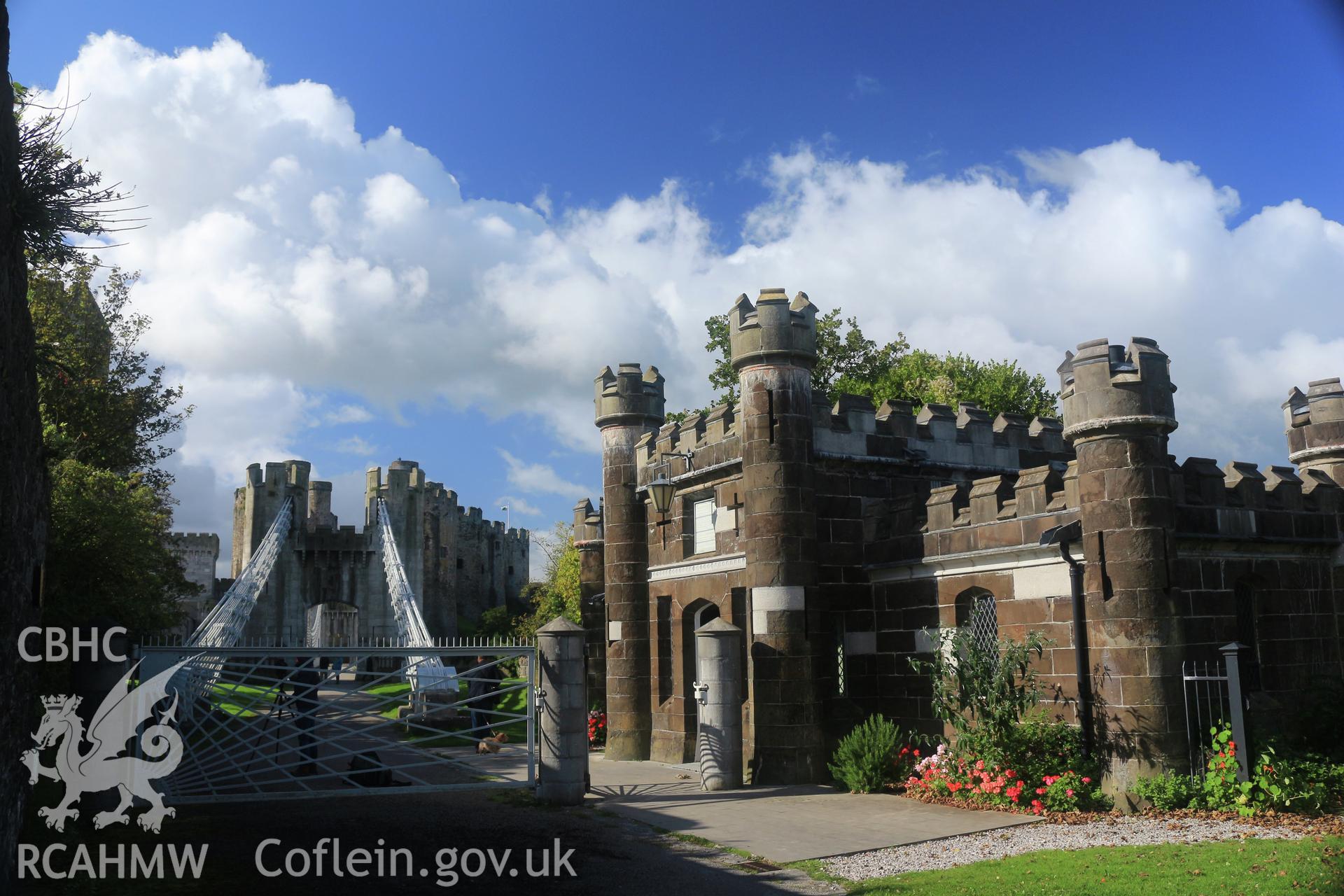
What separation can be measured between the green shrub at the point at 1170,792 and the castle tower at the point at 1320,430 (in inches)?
247

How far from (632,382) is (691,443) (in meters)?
2.86

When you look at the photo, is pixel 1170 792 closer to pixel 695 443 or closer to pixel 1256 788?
pixel 1256 788

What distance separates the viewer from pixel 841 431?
17.0 meters

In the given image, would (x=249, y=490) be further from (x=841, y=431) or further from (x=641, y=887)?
(x=641, y=887)

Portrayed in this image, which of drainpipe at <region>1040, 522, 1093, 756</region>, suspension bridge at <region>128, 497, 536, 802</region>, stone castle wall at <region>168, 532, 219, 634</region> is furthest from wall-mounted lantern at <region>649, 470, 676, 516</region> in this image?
stone castle wall at <region>168, 532, 219, 634</region>

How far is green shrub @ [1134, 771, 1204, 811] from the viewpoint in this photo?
11820 millimetres

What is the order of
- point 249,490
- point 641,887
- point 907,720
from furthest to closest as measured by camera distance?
1. point 249,490
2. point 907,720
3. point 641,887

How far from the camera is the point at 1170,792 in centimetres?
1182

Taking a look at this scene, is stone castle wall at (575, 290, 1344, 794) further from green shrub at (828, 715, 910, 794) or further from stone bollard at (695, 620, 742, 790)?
green shrub at (828, 715, 910, 794)

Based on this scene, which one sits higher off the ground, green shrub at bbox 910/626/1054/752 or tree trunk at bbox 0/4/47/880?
tree trunk at bbox 0/4/47/880

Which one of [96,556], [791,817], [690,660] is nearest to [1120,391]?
[791,817]

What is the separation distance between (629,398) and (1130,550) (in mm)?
11002

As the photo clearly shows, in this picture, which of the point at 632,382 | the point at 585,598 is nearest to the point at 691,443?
the point at 632,382

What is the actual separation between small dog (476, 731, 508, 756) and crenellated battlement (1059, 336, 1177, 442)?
1260cm
